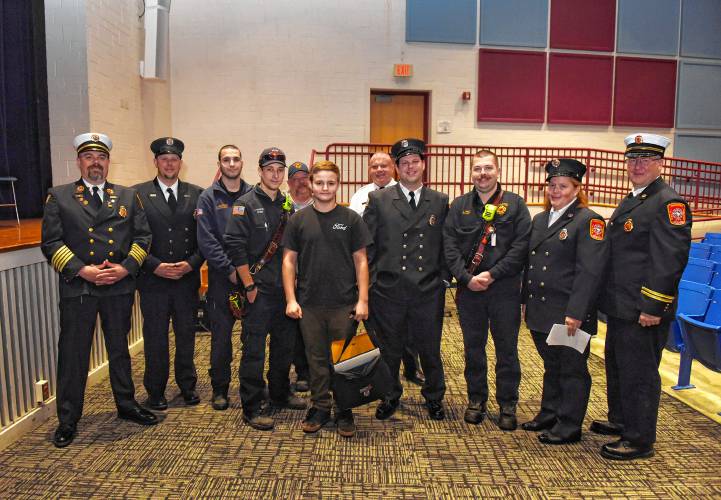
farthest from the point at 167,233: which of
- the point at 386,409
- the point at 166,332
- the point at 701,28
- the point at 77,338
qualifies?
the point at 701,28

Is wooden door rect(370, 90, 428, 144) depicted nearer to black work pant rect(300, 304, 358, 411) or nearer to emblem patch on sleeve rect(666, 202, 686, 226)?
black work pant rect(300, 304, 358, 411)

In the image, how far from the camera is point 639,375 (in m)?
2.62

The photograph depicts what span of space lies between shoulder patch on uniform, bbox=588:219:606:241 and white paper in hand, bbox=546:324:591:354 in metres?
0.50

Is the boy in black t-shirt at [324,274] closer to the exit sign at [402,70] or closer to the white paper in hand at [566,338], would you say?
the white paper in hand at [566,338]

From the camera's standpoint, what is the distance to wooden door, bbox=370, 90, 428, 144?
30.1ft

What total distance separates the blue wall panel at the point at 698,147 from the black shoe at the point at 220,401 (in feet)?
32.8

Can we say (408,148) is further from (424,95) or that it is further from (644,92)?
(644,92)

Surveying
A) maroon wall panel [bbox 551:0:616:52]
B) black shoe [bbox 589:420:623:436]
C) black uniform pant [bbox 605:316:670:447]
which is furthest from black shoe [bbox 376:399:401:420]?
maroon wall panel [bbox 551:0:616:52]

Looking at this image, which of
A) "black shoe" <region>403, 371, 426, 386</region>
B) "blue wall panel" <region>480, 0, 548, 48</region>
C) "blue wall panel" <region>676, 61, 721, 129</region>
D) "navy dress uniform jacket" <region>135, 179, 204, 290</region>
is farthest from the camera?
"blue wall panel" <region>676, 61, 721, 129</region>

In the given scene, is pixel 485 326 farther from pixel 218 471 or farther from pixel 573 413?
pixel 218 471

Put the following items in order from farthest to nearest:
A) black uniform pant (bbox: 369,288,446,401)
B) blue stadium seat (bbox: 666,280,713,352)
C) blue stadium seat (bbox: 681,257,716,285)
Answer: blue stadium seat (bbox: 681,257,716,285)
blue stadium seat (bbox: 666,280,713,352)
black uniform pant (bbox: 369,288,446,401)

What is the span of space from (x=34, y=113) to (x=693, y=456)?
5.77 meters

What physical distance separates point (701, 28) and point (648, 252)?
9.84 metres

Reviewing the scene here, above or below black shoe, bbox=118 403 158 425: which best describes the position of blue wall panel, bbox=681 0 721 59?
above
